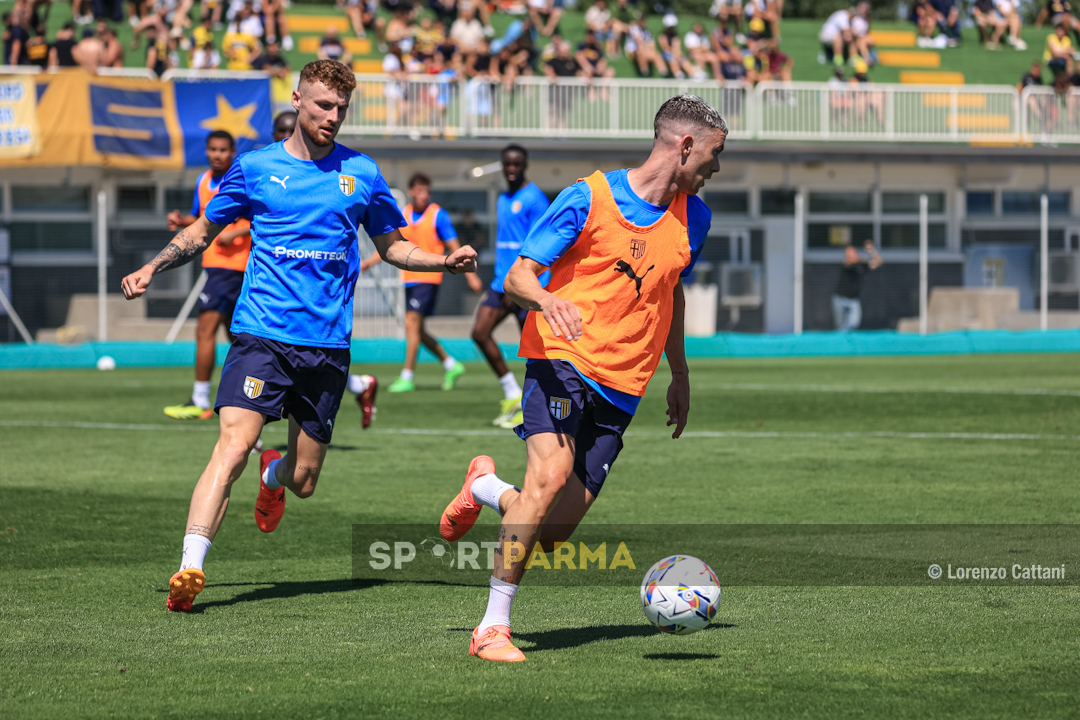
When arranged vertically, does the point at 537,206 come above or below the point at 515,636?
above

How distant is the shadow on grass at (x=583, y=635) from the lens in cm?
483

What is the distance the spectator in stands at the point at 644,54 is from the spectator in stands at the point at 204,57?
1047 centimetres

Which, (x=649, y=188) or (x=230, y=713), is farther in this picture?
(x=649, y=188)

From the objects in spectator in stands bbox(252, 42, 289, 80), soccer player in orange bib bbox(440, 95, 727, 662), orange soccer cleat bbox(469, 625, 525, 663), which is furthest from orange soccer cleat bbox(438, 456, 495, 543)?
spectator in stands bbox(252, 42, 289, 80)

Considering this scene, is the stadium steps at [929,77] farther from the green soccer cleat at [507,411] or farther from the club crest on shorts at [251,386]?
the club crest on shorts at [251,386]

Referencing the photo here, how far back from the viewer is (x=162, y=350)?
77.8ft

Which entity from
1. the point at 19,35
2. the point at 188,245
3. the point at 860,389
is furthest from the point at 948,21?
the point at 188,245

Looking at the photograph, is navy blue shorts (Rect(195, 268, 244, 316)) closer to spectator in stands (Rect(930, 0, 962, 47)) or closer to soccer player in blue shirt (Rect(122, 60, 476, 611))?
soccer player in blue shirt (Rect(122, 60, 476, 611))

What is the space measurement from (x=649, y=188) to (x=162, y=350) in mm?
19963

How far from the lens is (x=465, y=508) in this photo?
5391 millimetres

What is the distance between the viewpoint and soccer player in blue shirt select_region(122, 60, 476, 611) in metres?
5.75

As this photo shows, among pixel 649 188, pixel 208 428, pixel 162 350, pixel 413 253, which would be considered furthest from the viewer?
pixel 162 350

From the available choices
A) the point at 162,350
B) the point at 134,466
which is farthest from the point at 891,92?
the point at 134,466

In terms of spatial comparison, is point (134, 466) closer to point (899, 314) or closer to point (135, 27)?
point (899, 314)
